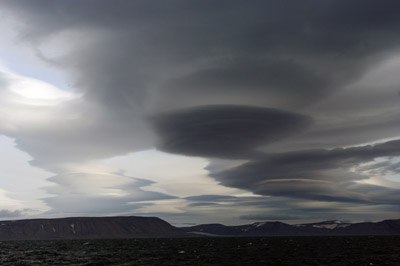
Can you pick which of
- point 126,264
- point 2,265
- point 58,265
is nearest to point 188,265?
point 126,264

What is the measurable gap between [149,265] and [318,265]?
116 feet

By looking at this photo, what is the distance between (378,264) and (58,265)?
68.3 m

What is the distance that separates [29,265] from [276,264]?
53.7m

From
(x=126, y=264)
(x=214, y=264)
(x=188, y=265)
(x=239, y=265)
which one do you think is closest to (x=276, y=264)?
(x=239, y=265)

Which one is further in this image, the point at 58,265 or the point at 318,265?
the point at 58,265

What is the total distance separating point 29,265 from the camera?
84500 millimetres

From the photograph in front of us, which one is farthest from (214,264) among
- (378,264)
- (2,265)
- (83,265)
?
(2,265)

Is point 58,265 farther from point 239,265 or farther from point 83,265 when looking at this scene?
point 239,265

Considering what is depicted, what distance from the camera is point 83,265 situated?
274 feet

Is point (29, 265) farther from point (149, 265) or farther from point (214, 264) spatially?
point (214, 264)

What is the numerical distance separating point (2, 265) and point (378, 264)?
264 ft

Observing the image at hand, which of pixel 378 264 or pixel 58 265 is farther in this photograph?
pixel 58 265

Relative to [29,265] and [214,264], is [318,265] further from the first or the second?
[29,265]

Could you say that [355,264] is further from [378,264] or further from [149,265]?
[149,265]
